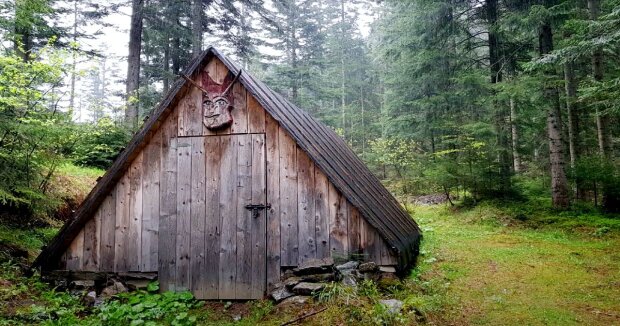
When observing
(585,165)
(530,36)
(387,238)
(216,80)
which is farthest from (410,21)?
(387,238)

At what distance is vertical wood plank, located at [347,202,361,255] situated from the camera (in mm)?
5137

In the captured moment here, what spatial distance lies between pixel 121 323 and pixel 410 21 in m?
14.8

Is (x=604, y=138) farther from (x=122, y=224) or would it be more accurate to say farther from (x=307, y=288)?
(x=122, y=224)

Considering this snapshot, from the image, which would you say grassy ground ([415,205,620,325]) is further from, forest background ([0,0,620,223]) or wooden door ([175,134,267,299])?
wooden door ([175,134,267,299])

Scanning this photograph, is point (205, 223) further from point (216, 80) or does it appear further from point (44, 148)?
point (44, 148)

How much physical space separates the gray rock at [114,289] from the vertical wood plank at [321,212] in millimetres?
3086

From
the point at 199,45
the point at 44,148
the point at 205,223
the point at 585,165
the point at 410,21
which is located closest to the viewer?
the point at 205,223

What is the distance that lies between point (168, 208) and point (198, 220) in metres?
0.53

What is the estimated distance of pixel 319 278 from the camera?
5.04 m

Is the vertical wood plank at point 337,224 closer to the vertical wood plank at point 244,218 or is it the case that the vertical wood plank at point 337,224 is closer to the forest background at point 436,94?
the vertical wood plank at point 244,218

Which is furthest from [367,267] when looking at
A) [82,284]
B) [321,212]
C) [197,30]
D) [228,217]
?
[197,30]

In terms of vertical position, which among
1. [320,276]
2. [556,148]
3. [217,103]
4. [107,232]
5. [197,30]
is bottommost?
[320,276]

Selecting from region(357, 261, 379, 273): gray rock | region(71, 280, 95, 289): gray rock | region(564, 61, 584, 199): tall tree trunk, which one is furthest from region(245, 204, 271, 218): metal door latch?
region(564, 61, 584, 199): tall tree trunk

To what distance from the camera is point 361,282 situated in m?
4.80
